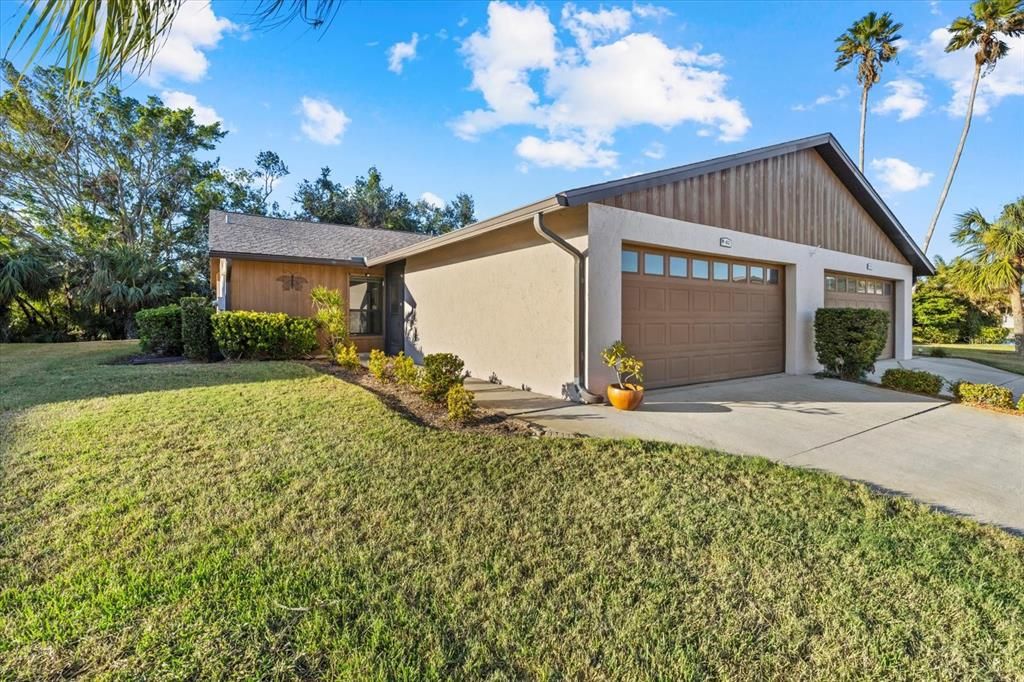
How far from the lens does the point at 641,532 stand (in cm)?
297

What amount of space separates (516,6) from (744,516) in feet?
17.8

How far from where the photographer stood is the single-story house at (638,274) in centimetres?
654

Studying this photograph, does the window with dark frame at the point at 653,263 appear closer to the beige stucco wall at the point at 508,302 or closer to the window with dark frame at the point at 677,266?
the window with dark frame at the point at 677,266

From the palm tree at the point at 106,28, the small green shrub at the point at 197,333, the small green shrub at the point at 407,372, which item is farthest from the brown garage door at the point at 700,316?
the small green shrub at the point at 197,333

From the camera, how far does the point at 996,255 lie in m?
16.0

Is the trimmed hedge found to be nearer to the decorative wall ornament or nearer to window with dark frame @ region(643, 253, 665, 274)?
the decorative wall ornament

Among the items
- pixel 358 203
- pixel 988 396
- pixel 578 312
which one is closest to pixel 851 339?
pixel 988 396

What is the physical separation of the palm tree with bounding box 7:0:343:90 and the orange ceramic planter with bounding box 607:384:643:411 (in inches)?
205

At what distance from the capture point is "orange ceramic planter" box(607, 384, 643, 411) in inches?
236

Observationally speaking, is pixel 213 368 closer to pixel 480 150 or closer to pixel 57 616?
pixel 57 616

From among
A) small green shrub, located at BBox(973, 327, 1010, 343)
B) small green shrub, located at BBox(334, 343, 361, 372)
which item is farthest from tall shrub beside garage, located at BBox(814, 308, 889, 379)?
small green shrub, located at BBox(973, 327, 1010, 343)

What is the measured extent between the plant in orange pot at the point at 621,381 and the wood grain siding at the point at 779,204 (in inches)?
83.6

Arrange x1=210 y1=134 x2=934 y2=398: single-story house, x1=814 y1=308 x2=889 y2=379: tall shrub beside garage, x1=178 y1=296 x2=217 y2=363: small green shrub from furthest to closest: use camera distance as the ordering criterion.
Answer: x1=178 y1=296 x2=217 y2=363: small green shrub, x1=814 y1=308 x2=889 y2=379: tall shrub beside garage, x1=210 y1=134 x2=934 y2=398: single-story house

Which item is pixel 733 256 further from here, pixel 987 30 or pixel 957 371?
pixel 987 30
